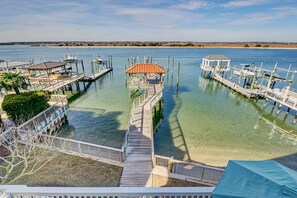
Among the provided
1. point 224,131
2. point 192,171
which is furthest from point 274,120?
point 192,171

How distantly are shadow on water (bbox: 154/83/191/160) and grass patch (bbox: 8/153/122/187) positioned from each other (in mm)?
4959

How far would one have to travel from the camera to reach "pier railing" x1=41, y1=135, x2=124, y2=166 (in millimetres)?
9211

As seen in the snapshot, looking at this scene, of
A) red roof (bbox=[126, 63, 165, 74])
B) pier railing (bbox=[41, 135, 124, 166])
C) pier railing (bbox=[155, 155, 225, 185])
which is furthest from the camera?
red roof (bbox=[126, 63, 165, 74])

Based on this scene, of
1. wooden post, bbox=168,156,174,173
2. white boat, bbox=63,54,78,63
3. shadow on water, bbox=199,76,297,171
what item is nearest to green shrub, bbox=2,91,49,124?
wooden post, bbox=168,156,174,173

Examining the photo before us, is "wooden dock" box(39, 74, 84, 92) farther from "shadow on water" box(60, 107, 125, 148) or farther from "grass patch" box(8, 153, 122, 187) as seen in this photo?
"grass patch" box(8, 153, 122, 187)

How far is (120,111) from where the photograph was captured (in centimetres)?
1956

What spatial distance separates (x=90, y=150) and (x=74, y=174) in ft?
5.01

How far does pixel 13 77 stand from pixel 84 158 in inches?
464

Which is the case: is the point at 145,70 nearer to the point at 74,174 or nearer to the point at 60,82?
the point at 60,82

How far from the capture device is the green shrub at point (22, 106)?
12328mm

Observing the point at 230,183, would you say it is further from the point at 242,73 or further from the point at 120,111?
the point at 242,73

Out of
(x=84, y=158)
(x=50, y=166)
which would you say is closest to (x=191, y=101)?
(x=84, y=158)

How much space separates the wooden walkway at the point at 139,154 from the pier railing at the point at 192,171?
47.6 inches

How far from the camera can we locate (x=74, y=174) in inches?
328
